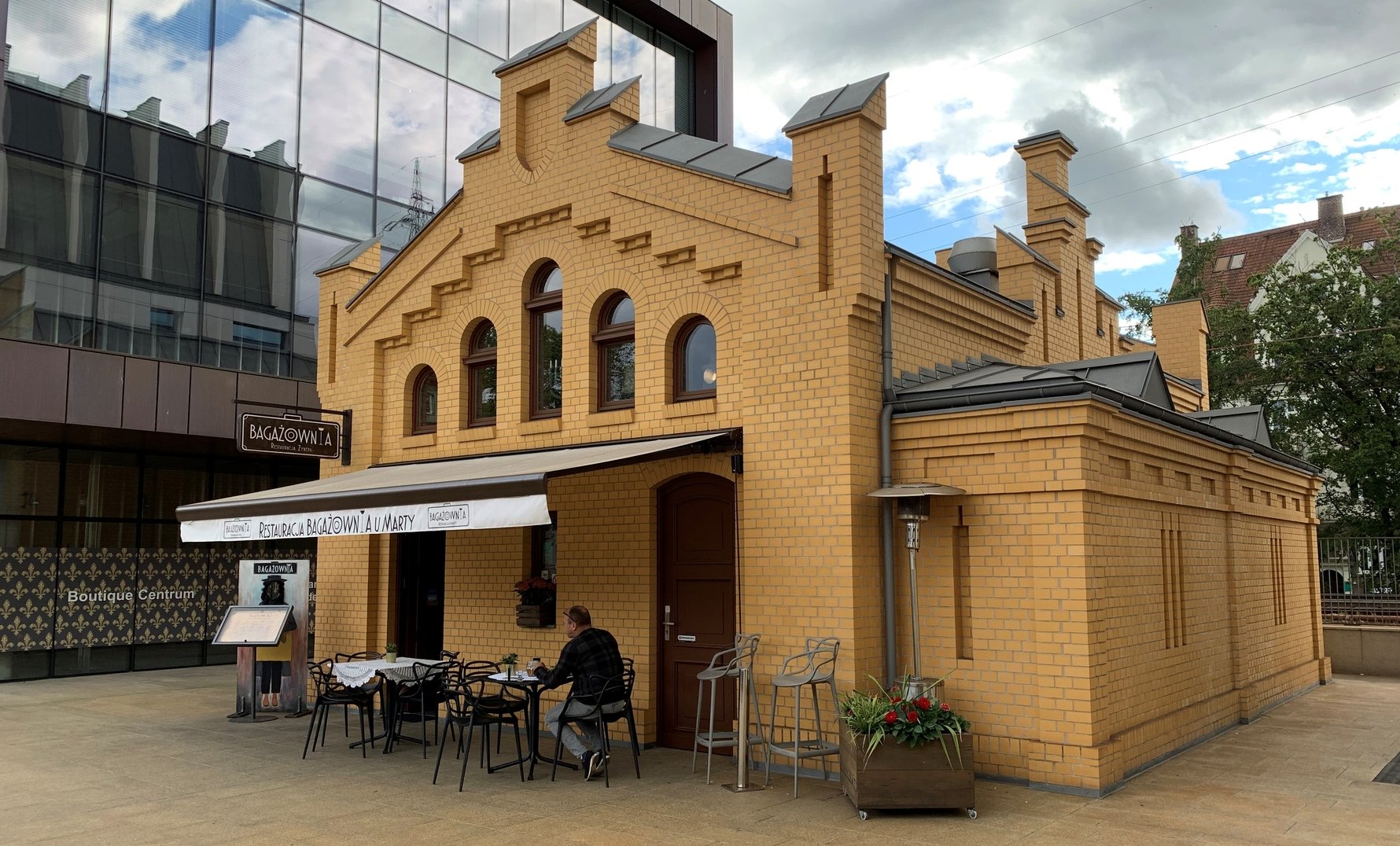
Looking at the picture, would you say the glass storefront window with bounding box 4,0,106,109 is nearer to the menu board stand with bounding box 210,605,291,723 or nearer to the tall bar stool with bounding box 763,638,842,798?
the menu board stand with bounding box 210,605,291,723

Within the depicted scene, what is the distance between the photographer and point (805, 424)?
9406 mm

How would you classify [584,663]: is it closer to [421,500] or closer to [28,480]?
[421,500]

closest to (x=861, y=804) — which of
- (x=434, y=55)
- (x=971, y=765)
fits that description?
(x=971, y=765)

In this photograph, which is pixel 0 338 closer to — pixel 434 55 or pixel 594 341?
pixel 594 341

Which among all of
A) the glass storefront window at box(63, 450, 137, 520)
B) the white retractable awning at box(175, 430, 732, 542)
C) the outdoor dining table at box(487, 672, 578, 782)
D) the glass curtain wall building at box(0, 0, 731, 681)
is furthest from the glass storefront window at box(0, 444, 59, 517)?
the outdoor dining table at box(487, 672, 578, 782)

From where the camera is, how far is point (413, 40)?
70.2ft

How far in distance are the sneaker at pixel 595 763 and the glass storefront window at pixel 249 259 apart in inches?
492

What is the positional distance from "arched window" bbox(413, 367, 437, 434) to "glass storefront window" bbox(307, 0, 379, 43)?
10111 millimetres

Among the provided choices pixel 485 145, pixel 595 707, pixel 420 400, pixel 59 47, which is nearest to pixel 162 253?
pixel 59 47

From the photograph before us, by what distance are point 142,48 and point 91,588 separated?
895cm

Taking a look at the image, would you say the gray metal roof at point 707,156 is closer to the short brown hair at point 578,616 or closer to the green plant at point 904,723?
the short brown hair at point 578,616

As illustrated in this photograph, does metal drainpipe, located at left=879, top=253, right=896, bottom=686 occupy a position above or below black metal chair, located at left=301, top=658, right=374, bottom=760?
above

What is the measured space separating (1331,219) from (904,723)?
43.9m

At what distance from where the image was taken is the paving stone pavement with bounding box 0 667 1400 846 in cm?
721
